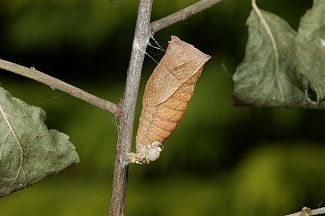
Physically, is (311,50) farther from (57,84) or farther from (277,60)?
(57,84)

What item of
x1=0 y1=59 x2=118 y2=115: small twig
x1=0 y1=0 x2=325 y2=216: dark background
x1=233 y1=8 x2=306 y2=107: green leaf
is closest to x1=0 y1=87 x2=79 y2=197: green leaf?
x1=0 y1=59 x2=118 y2=115: small twig

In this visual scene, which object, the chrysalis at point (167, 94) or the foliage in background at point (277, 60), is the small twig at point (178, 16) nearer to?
the chrysalis at point (167, 94)

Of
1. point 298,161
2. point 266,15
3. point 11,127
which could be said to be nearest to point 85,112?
point 298,161

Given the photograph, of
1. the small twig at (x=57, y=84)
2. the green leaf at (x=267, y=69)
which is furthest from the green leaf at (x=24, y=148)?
the green leaf at (x=267, y=69)

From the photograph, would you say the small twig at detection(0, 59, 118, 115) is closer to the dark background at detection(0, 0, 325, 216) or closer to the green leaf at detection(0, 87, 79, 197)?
the green leaf at detection(0, 87, 79, 197)

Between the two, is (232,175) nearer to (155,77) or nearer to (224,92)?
(224,92)

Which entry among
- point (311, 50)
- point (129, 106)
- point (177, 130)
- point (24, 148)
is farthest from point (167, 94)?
point (177, 130)
